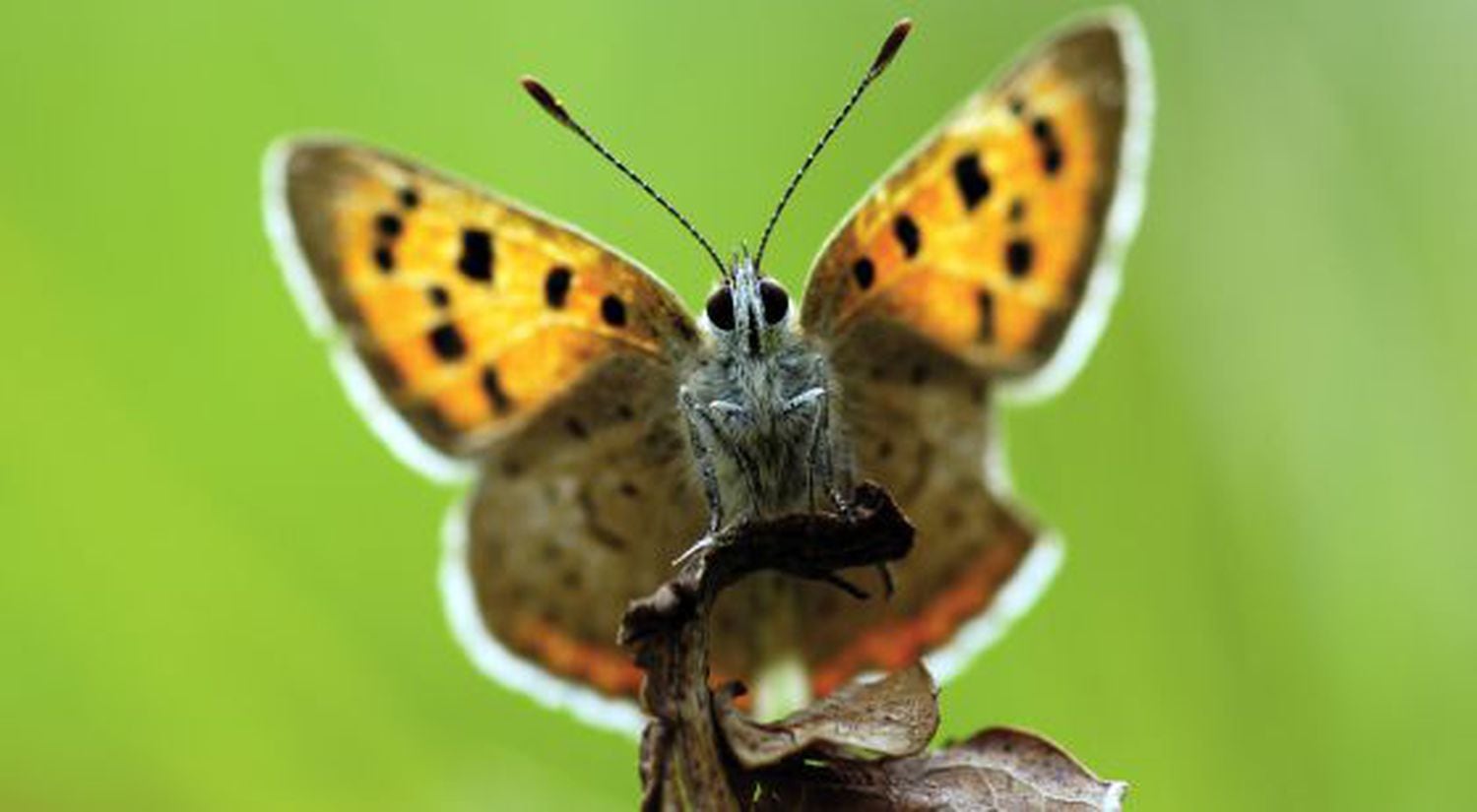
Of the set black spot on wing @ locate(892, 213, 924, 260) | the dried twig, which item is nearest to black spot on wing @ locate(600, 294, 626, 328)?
black spot on wing @ locate(892, 213, 924, 260)

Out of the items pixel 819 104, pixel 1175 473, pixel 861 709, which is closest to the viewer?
pixel 861 709

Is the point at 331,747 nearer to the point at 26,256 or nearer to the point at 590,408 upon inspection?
the point at 590,408

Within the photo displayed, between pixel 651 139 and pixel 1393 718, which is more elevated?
pixel 651 139

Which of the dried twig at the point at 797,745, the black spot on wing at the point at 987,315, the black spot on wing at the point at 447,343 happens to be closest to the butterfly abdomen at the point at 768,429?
the black spot on wing at the point at 987,315

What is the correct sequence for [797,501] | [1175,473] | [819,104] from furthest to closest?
[819,104] < [1175,473] < [797,501]

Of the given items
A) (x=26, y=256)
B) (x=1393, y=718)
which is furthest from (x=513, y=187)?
(x=1393, y=718)

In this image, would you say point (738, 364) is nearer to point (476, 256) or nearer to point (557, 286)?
point (557, 286)
